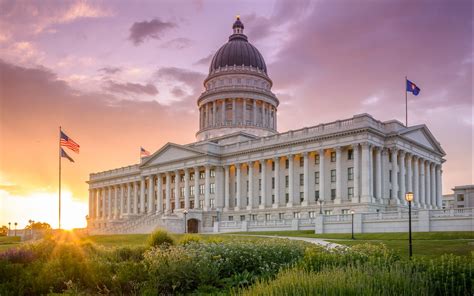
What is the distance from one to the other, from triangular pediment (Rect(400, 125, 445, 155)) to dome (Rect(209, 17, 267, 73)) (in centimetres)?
5073

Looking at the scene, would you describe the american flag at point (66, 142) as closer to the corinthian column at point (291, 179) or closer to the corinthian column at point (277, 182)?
the corinthian column at point (277, 182)

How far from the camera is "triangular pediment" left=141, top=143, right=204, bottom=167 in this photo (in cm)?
10019

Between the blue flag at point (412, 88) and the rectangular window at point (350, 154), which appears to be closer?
the blue flag at point (412, 88)

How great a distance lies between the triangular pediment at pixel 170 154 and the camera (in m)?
100

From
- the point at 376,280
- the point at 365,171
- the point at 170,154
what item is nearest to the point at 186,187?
the point at 170,154

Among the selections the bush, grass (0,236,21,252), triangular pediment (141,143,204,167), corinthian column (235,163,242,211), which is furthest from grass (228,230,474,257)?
triangular pediment (141,143,204,167)

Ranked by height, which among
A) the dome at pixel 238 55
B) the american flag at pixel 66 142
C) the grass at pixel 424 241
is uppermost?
the dome at pixel 238 55

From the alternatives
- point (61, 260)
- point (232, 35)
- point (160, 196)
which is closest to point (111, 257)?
point (61, 260)

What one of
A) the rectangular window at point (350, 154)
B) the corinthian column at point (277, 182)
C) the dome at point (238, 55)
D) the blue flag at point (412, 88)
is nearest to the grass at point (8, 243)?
the corinthian column at point (277, 182)

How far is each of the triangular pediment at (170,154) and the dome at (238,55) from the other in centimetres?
3091

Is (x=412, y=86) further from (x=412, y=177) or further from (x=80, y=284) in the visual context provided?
(x=80, y=284)

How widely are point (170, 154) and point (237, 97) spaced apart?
76.8 feet

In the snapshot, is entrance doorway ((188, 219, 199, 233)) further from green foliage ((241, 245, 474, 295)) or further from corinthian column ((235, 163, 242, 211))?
green foliage ((241, 245, 474, 295))

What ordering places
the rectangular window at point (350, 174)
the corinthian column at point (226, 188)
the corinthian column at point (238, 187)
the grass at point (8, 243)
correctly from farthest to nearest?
1. the corinthian column at point (226, 188)
2. the corinthian column at point (238, 187)
3. the rectangular window at point (350, 174)
4. the grass at point (8, 243)
